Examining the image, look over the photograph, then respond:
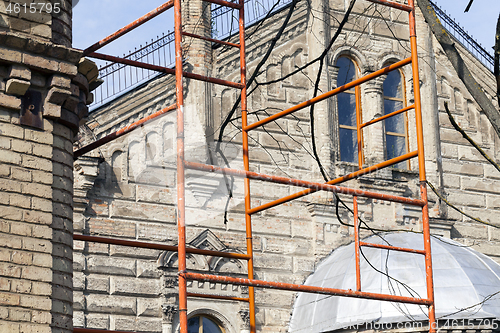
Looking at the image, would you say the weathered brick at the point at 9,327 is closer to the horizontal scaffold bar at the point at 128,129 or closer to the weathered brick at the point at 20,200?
the weathered brick at the point at 20,200

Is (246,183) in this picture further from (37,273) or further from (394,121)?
(394,121)

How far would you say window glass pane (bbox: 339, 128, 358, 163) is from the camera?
661 inches

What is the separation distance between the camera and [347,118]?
16984mm

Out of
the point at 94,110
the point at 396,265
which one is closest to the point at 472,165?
the point at 396,265

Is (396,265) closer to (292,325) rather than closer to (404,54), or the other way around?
(292,325)

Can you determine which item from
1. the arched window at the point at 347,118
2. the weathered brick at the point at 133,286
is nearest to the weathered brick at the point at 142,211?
the weathered brick at the point at 133,286

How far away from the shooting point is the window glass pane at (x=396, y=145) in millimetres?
17125

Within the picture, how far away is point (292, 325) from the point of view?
14875 mm

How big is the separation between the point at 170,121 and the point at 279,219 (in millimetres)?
2983

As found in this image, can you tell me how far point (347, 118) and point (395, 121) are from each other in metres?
1.31

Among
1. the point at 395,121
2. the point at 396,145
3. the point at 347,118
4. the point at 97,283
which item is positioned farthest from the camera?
the point at 395,121

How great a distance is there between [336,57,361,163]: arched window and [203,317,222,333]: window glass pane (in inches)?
183

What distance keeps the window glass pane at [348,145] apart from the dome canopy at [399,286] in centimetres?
229

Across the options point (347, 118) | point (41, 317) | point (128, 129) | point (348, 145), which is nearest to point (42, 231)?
Result: point (41, 317)
